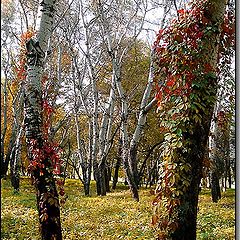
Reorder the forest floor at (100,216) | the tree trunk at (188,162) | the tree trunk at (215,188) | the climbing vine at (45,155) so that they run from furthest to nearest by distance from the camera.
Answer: the tree trunk at (215,188) → the forest floor at (100,216) → the climbing vine at (45,155) → the tree trunk at (188,162)

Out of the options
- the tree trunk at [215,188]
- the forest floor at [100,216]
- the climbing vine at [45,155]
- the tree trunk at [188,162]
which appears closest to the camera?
the tree trunk at [188,162]

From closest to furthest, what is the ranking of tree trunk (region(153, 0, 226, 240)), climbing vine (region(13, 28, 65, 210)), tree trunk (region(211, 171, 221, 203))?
tree trunk (region(153, 0, 226, 240)), climbing vine (region(13, 28, 65, 210)), tree trunk (region(211, 171, 221, 203))

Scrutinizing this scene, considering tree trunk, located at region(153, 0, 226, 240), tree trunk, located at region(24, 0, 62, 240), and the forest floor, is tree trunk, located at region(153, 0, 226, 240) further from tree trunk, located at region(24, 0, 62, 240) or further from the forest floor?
tree trunk, located at region(24, 0, 62, 240)

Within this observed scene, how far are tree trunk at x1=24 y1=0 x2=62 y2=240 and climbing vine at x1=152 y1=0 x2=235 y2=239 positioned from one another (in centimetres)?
61

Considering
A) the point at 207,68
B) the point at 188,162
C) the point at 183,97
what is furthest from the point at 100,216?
the point at 207,68

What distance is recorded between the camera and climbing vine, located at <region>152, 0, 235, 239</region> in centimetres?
218

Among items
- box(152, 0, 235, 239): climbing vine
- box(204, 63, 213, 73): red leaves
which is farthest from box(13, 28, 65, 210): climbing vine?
box(204, 63, 213, 73): red leaves

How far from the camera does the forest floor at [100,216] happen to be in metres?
2.51

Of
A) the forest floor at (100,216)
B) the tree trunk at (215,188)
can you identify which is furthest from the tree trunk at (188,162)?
the tree trunk at (215,188)

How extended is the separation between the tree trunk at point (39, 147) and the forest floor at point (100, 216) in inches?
7.7

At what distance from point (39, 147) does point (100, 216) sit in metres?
0.97

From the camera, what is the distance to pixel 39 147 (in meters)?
2.29

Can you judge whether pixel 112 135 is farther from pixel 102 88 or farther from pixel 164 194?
pixel 164 194

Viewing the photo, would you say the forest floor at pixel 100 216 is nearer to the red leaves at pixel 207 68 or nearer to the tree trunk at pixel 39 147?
the tree trunk at pixel 39 147
